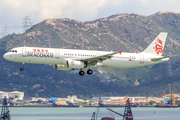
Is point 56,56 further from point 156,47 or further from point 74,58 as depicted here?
point 156,47

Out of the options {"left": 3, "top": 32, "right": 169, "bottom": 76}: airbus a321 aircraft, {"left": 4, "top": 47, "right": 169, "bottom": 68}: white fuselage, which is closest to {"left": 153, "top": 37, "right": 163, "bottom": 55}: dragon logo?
{"left": 3, "top": 32, "right": 169, "bottom": 76}: airbus a321 aircraft

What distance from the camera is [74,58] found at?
69.2m

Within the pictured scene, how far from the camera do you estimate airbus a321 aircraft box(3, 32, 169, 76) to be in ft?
218

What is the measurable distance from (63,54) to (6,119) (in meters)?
131

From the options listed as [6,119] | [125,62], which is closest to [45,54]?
[125,62]

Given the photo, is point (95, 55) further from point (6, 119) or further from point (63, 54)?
point (6, 119)

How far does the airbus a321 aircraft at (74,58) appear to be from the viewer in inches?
2618

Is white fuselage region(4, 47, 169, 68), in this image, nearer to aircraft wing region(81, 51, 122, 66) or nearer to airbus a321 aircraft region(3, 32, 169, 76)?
airbus a321 aircraft region(3, 32, 169, 76)

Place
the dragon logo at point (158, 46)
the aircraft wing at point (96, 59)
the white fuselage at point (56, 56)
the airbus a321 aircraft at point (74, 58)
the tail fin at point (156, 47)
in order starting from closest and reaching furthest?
the white fuselage at point (56, 56)
the airbus a321 aircraft at point (74, 58)
the aircraft wing at point (96, 59)
the tail fin at point (156, 47)
the dragon logo at point (158, 46)

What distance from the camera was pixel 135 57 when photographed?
7519 cm

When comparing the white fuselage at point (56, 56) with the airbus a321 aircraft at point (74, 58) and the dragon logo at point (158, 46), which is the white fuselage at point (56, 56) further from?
the dragon logo at point (158, 46)

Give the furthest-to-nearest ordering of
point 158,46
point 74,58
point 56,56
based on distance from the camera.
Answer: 1. point 158,46
2. point 74,58
3. point 56,56

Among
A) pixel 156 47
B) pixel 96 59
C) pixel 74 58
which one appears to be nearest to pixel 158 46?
pixel 156 47

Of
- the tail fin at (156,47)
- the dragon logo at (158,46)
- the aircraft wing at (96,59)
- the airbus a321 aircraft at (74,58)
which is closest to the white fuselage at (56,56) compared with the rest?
the airbus a321 aircraft at (74,58)
